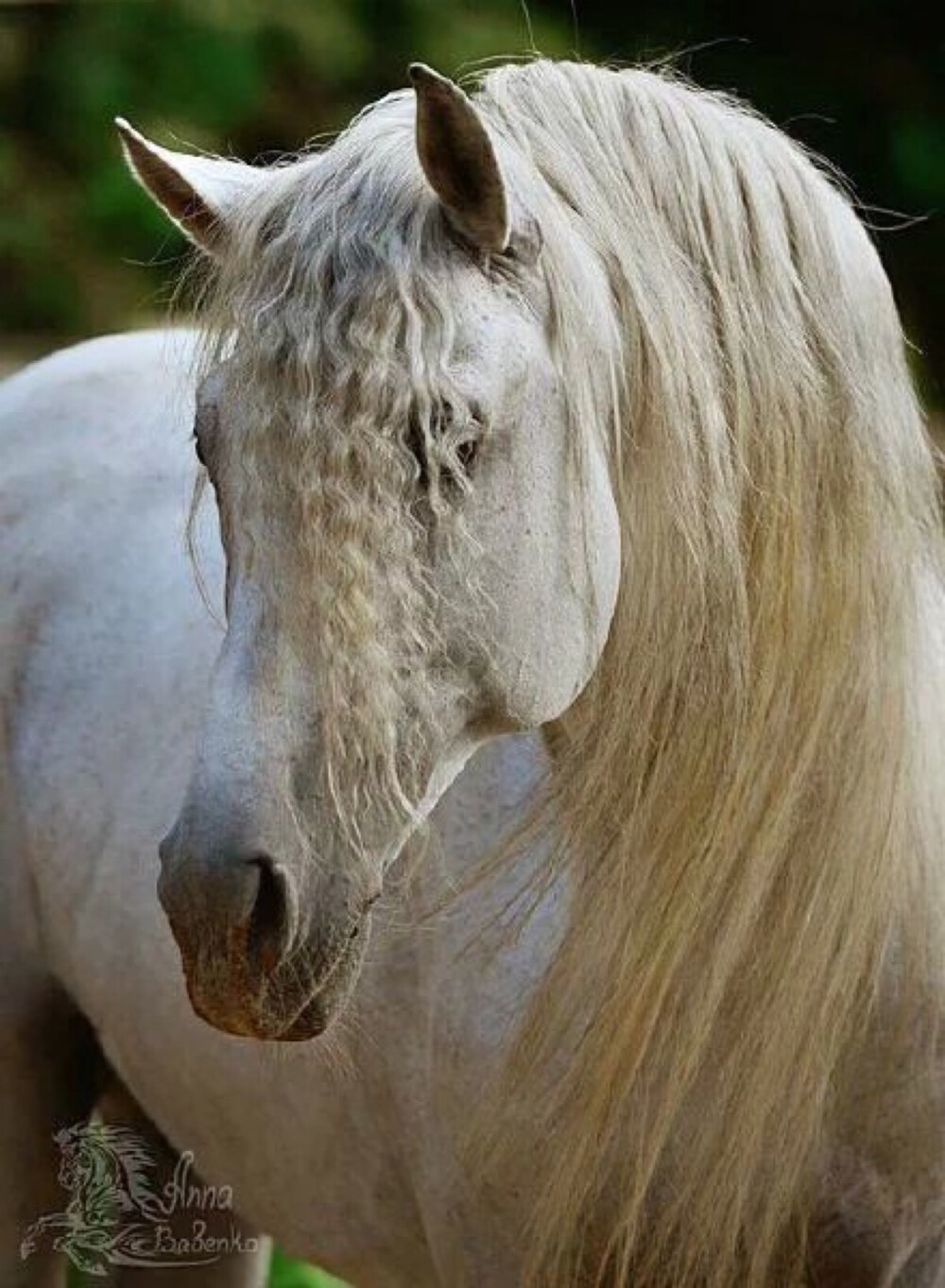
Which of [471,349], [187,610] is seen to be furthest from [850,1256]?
[187,610]

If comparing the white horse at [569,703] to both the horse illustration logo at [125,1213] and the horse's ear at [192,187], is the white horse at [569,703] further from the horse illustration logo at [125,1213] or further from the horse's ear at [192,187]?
the horse illustration logo at [125,1213]

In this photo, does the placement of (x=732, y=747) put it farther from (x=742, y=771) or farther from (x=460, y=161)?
(x=460, y=161)

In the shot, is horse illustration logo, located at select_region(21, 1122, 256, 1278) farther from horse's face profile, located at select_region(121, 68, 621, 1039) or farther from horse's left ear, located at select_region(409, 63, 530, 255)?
horse's left ear, located at select_region(409, 63, 530, 255)

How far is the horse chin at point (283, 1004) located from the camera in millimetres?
1412

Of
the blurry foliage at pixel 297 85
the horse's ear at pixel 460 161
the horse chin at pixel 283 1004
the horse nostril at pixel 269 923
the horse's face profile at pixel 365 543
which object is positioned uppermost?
the horse's ear at pixel 460 161

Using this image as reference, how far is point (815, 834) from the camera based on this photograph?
5.51 feet

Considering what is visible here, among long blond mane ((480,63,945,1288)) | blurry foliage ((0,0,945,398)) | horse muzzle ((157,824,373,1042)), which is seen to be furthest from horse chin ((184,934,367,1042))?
blurry foliage ((0,0,945,398))

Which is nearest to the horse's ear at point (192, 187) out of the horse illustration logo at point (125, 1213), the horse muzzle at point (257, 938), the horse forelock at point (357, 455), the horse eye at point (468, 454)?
the horse forelock at point (357, 455)

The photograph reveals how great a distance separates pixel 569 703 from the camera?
5.04 ft

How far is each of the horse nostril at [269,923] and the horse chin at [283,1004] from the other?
0.8 inches

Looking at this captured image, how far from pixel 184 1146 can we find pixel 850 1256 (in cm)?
82

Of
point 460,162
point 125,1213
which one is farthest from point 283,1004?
point 125,1213

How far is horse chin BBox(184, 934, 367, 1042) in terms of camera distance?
141cm

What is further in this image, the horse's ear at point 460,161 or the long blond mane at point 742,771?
the long blond mane at point 742,771
